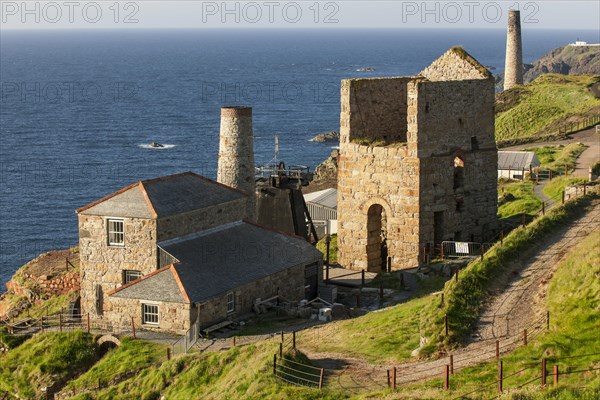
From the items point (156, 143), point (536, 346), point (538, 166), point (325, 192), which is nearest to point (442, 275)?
point (536, 346)

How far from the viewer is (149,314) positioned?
37.1 metres

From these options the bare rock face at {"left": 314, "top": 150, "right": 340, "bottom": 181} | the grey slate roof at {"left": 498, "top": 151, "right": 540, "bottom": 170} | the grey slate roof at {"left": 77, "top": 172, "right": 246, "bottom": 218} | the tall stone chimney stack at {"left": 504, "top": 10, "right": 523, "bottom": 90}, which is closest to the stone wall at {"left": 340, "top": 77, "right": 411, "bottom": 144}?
the grey slate roof at {"left": 77, "top": 172, "right": 246, "bottom": 218}

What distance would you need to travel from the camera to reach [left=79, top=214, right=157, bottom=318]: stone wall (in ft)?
127

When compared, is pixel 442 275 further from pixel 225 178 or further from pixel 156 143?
pixel 156 143

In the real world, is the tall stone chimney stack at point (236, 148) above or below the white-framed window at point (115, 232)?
above

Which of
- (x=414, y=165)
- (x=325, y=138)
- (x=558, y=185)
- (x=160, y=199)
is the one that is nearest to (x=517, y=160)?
(x=558, y=185)

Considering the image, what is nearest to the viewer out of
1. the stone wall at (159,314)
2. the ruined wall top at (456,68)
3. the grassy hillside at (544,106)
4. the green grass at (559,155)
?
the stone wall at (159,314)

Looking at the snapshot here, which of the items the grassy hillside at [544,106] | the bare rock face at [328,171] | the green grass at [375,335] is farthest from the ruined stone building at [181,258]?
the grassy hillside at [544,106]

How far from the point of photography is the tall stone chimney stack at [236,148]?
4538 centimetres

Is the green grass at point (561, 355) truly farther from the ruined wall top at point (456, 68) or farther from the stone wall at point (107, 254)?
the ruined wall top at point (456, 68)

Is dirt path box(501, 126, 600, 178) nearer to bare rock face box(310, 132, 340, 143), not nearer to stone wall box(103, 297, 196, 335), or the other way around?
stone wall box(103, 297, 196, 335)

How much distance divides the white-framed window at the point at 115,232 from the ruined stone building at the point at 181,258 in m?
0.04

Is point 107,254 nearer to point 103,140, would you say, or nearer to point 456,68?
point 456,68

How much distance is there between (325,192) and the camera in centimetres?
6078
